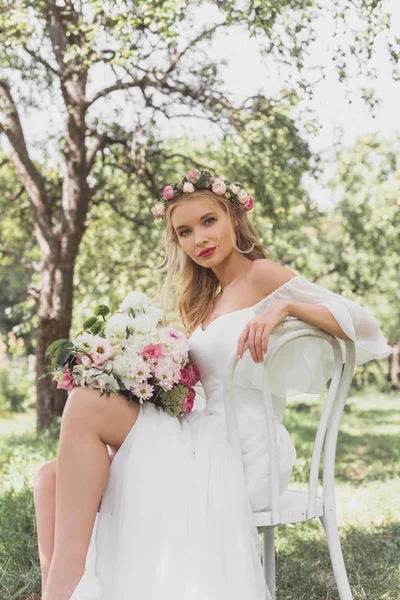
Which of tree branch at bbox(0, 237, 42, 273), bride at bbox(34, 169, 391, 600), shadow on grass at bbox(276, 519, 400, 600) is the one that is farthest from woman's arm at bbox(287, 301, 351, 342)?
tree branch at bbox(0, 237, 42, 273)

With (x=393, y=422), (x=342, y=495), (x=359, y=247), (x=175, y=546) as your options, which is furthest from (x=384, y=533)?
(x=359, y=247)

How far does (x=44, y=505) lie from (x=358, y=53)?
3926 millimetres

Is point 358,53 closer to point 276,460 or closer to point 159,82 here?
point 159,82

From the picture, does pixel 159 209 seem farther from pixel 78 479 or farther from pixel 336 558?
pixel 336 558

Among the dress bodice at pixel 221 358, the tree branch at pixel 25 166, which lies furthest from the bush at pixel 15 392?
the dress bodice at pixel 221 358

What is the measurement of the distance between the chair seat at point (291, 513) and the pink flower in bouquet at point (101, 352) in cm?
70

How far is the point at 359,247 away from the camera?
13.2 meters

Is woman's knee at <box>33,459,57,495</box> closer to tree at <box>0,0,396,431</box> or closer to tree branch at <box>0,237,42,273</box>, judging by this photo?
tree at <box>0,0,396,431</box>

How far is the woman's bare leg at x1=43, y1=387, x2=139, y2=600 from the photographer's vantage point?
7.02ft

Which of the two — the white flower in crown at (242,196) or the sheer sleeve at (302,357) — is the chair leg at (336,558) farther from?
the white flower in crown at (242,196)

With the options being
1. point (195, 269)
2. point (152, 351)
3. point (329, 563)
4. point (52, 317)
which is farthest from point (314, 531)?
point (52, 317)

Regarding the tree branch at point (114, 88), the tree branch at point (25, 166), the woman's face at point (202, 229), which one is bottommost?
the woman's face at point (202, 229)

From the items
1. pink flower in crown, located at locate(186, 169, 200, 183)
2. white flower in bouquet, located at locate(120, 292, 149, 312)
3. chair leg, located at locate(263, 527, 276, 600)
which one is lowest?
chair leg, located at locate(263, 527, 276, 600)

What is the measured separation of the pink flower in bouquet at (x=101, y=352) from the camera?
2324 millimetres
